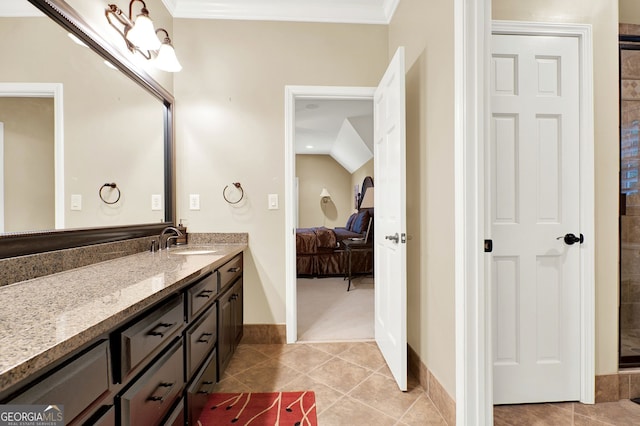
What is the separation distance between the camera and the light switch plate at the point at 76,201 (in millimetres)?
1404

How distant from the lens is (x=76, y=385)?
0.66 meters

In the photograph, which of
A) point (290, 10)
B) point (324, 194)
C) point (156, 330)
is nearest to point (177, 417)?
point (156, 330)

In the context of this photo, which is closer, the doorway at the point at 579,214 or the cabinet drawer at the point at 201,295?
the cabinet drawer at the point at 201,295

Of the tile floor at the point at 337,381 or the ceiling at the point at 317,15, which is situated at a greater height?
the ceiling at the point at 317,15

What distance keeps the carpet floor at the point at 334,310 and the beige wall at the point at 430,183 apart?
2.48 ft

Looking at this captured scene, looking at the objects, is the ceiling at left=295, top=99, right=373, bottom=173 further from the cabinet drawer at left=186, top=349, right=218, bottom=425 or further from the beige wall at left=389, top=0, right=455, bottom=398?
the cabinet drawer at left=186, top=349, right=218, bottom=425

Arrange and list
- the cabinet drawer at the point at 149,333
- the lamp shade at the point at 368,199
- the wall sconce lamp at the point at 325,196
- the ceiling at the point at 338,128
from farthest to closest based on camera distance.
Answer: the wall sconce lamp at the point at 325,196, the lamp shade at the point at 368,199, the ceiling at the point at 338,128, the cabinet drawer at the point at 149,333

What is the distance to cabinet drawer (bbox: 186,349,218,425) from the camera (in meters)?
1.35

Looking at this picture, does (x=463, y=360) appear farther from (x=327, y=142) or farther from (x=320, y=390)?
(x=327, y=142)

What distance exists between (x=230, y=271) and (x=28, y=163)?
118 centimetres

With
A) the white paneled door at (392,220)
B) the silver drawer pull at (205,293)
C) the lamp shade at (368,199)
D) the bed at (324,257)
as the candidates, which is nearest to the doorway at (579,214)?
the white paneled door at (392,220)

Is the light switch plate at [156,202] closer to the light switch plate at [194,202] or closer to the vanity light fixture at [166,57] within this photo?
the light switch plate at [194,202]

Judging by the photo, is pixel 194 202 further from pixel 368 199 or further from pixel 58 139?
pixel 368 199

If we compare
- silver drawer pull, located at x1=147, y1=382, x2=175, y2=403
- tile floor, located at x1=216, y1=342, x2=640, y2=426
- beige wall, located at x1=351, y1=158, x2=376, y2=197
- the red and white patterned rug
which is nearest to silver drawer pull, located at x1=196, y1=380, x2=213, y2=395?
the red and white patterned rug
